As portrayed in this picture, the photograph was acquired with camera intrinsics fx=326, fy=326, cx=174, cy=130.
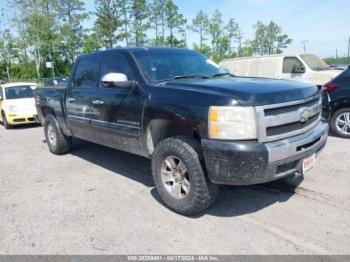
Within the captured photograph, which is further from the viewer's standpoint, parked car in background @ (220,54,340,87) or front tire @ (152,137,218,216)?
parked car in background @ (220,54,340,87)

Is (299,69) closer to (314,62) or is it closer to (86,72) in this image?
(314,62)

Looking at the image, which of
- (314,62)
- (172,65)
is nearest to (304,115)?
(172,65)

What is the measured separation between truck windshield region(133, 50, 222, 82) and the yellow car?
23.7 feet

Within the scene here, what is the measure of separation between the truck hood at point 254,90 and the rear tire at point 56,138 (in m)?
3.37

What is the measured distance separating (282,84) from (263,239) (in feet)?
5.51

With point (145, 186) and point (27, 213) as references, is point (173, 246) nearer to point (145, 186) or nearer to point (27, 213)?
point (145, 186)

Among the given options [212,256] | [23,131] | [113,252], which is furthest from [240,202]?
[23,131]

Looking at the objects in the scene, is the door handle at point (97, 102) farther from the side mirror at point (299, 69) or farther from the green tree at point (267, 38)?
the green tree at point (267, 38)

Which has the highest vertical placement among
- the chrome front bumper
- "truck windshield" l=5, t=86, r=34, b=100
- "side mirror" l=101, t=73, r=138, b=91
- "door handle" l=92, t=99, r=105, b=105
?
"side mirror" l=101, t=73, r=138, b=91

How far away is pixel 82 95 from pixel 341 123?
5.33 m

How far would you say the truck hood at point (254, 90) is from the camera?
307 centimetres

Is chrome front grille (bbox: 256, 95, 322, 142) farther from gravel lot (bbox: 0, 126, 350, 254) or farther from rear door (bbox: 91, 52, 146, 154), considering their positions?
rear door (bbox: 91, 52, 146, 154)

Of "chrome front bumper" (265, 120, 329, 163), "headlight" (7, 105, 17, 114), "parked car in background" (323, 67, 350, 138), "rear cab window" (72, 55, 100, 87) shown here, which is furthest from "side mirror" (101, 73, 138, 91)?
"headlight" (7, 105, 17, 114)

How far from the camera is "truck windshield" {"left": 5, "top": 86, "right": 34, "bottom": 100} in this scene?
11148 mm
